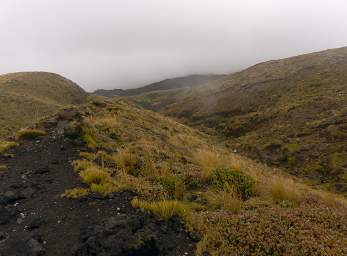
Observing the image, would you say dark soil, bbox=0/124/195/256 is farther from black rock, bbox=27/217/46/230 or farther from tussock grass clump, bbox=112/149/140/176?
tussock grass clump, bbox=112/149/140/176

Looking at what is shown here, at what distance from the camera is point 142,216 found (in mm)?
8797

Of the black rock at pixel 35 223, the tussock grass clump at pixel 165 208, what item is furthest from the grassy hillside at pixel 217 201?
the black rock at pixel 35 223

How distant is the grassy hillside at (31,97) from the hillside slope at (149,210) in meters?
39.4

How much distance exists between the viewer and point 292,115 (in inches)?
1774

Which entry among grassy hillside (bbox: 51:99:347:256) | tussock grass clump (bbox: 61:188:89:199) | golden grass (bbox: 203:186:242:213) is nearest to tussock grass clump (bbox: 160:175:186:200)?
grassy hillside (bbox: 51:99:347:256)

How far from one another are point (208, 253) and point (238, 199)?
9.04 feet

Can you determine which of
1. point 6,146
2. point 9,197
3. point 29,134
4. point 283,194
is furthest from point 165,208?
point 29,134

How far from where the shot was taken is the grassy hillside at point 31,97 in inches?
2628

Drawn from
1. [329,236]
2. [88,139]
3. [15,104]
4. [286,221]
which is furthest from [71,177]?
[15,104]

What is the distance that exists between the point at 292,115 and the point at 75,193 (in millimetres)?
39003

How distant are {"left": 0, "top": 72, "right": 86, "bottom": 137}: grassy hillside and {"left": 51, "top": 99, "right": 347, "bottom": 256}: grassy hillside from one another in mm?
39501

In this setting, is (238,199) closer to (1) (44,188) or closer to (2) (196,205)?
(2) (196,205)

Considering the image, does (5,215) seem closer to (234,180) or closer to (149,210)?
(149,210)

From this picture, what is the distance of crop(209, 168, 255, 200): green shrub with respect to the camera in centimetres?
1073
